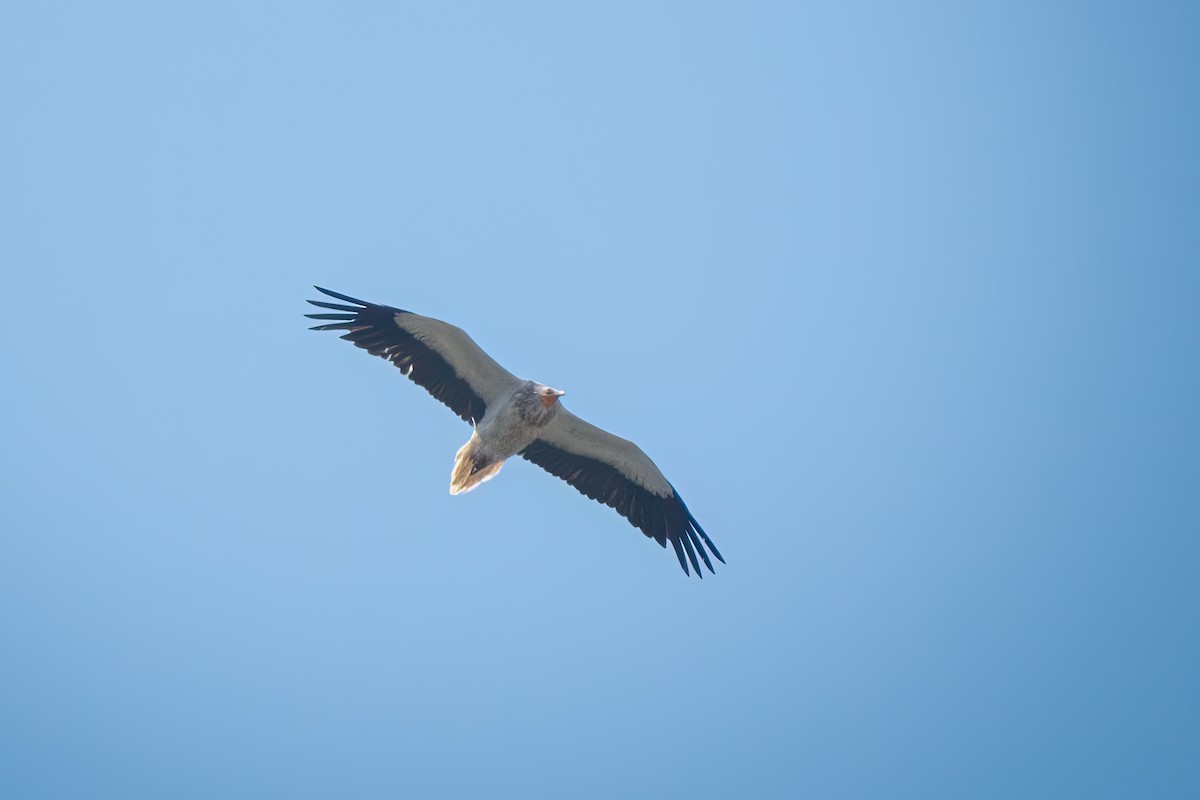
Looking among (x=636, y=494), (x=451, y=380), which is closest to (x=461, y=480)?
(x=451, y=380)

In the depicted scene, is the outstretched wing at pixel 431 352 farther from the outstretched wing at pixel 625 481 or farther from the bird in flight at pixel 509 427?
the outstretched wing at pixel 625 481

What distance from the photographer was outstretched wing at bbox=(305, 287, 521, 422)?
1507 cm

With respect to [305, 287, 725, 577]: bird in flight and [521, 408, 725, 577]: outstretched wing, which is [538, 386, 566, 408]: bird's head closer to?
[305, 287, 725, 577]: bird in flight

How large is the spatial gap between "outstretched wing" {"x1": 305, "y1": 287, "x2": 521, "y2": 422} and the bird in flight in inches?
0.5

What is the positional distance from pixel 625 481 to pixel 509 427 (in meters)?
2.14

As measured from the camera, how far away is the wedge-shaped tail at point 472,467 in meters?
15.3

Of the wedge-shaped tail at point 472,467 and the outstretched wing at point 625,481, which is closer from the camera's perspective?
the wedge-shaped tail at point 472,467

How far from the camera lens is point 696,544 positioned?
16.2m

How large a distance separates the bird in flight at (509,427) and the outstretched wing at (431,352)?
0.01 meters

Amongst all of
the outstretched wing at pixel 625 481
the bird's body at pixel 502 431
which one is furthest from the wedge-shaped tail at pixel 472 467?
the outstretched wing at pixel 625 481

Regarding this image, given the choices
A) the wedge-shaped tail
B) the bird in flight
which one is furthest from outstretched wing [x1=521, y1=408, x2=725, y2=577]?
the wedge-shaped tail

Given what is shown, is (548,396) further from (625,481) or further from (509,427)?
(625,481)

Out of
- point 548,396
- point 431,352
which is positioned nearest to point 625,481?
point 548,396

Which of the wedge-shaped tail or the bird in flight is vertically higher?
the bird in flight
